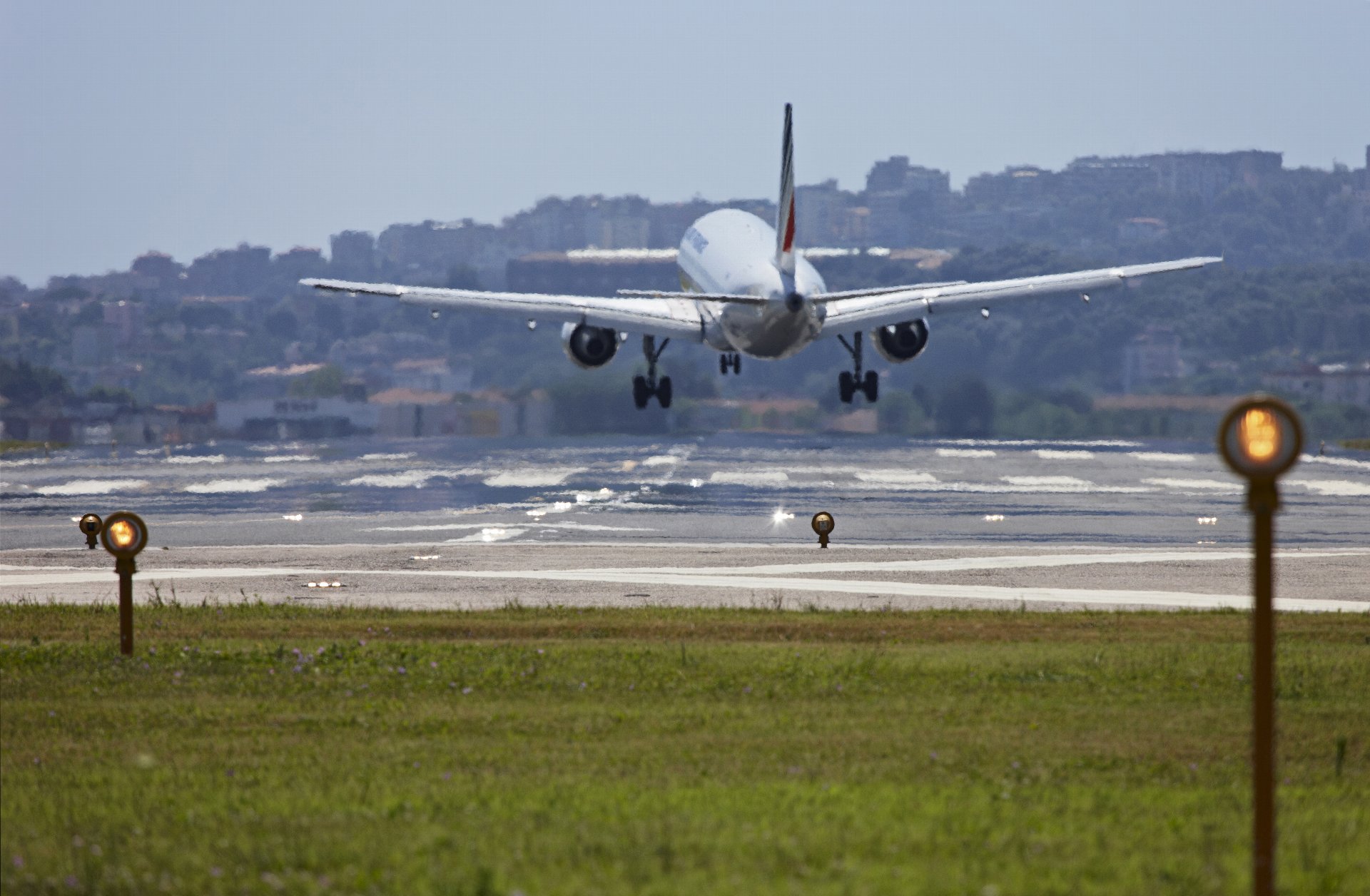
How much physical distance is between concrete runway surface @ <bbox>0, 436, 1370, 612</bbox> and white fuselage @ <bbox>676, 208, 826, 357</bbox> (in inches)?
191

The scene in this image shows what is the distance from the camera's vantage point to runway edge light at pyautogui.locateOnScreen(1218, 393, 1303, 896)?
929 centimetres

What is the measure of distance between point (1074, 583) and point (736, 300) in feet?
93.8

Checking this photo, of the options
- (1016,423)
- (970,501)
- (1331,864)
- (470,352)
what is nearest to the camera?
(1331,864)

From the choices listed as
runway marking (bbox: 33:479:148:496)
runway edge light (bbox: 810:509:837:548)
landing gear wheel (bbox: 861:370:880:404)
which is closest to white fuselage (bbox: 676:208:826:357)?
landing gear wheel (bbox: 861:370:880:404)

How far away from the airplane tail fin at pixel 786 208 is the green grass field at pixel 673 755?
35551mm

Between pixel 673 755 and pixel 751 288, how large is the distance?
4575 cm

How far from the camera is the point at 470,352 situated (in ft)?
472

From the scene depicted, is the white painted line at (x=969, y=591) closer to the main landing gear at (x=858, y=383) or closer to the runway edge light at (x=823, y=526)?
the runway edge light at (x=823, y=526)

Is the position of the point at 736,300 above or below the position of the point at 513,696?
above

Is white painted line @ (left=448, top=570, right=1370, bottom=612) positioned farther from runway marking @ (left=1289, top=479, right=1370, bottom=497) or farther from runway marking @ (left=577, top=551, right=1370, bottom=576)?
runway marking @ (left=1289, top=479, right=1370, bottom=497)

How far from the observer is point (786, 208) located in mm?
59562

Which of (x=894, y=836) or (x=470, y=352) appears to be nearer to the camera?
(x=894, y=836)

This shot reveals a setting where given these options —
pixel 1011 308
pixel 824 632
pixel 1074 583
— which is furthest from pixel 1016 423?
pixel 824 632

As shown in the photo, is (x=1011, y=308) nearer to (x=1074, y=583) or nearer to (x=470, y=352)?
(x=470, y=352)
